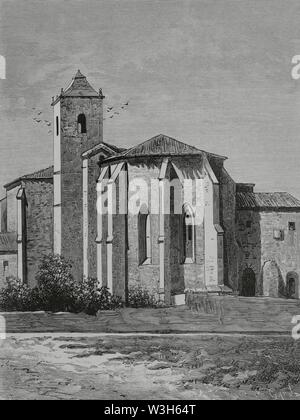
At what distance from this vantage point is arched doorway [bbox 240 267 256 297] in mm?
13313

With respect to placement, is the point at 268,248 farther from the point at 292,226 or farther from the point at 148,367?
the point at 148,367

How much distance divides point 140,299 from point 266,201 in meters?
3.09

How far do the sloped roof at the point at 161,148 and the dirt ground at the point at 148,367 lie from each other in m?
3.12

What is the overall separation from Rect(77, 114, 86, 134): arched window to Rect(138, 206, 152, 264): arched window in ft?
6.36

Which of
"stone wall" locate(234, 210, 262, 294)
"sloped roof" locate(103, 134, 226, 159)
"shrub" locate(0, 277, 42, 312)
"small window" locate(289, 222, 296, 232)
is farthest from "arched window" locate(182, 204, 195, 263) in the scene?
"shrub" locate(0, 277, 42, 312)

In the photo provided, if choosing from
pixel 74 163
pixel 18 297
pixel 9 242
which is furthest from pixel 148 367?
pixel 74 163

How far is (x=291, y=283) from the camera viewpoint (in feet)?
45.1

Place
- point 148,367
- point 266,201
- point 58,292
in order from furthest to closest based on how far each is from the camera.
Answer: point 266,201 < point 58,292 < point 148,367

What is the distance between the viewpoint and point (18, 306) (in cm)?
1202

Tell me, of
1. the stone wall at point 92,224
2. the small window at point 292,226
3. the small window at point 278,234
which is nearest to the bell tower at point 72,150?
the stone wall at point 92,224

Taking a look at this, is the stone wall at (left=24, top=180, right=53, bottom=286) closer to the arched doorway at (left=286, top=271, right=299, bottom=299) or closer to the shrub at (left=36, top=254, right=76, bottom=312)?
the shrub at (left=36, top=254, right=76, bottom=312)

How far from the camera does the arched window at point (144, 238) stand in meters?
15.7
